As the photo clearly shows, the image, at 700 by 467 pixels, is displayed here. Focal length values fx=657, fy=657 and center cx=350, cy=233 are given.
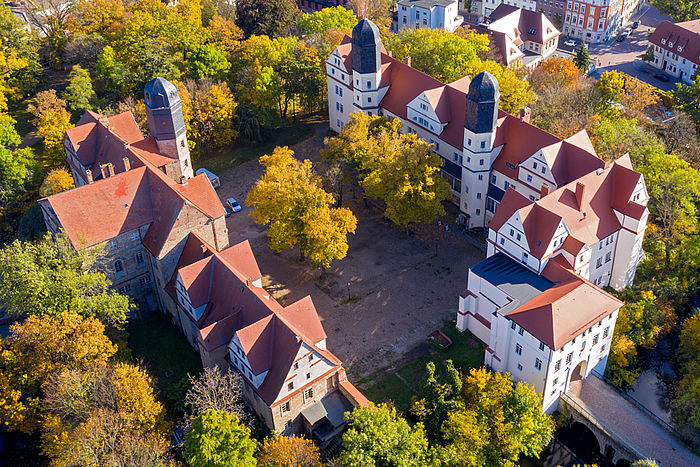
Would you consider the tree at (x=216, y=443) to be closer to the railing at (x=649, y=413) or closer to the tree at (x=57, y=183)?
the railing at (x=649, y=413)

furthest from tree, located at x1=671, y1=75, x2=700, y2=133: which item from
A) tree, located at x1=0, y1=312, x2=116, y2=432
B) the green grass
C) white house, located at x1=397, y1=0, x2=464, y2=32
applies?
tree, located at x1=0, y1=312, x2=116, y2=432

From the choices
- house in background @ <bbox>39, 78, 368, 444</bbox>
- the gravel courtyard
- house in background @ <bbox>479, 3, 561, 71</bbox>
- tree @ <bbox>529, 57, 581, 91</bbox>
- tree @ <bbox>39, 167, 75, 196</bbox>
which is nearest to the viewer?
house in background @ <bbox>39, 78, 368, 444</bbox>

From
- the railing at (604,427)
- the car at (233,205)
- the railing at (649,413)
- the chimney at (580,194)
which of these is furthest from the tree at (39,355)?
the chimney at (580,194)

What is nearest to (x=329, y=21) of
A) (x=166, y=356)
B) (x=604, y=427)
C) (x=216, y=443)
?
(x=166, y=356)

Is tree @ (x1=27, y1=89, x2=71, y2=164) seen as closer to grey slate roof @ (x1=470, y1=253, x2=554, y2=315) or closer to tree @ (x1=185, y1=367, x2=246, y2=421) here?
tree @ (x1=185, y1=367, x2=246, y2=421)

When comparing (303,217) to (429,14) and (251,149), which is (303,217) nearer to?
(251,149)

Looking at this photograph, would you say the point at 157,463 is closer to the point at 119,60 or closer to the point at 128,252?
the point at 128,252
